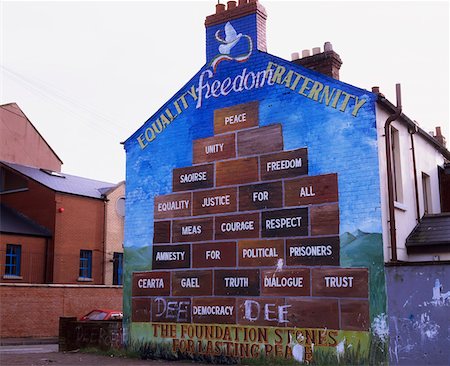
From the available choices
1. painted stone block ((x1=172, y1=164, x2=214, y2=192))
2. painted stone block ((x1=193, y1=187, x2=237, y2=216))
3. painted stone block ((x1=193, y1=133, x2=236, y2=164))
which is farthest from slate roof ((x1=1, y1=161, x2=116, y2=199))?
painted stone block ((x1=193, y1=187, x2=237, y2=216))

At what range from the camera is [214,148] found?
16.3 metres

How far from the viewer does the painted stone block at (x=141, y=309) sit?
16891mm

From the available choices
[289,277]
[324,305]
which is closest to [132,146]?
[289,277]

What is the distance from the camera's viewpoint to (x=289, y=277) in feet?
46.4

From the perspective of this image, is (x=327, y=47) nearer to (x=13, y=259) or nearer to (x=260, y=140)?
(x=260, y=140)

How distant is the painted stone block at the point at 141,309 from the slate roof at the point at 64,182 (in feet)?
49.5

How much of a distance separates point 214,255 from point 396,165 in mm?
5625

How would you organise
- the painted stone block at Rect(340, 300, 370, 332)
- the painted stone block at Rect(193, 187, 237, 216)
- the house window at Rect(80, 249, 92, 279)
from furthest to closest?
the house window at Rect(80, 249, 92, 279), the painted stone block at Rect(193, 187, 237, 216), the painted stone block at Rect(340, 300, 370, 332)

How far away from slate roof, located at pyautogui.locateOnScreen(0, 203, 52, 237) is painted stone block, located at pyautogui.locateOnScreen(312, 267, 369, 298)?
1979 centimetres

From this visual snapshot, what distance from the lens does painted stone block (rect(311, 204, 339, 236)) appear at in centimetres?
1366

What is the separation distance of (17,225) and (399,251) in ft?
74.2

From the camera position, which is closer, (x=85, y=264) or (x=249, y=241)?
(x=249, y=241)

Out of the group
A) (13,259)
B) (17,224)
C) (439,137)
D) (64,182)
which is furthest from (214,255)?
(64,182)

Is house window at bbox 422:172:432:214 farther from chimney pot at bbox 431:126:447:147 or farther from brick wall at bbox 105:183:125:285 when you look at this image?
brick wall at bbox 105:183:125:285
